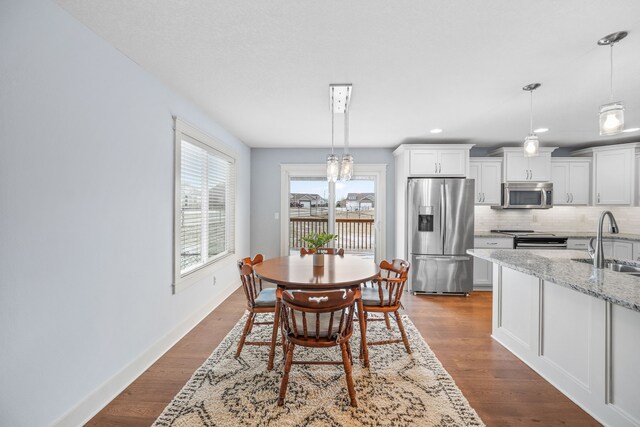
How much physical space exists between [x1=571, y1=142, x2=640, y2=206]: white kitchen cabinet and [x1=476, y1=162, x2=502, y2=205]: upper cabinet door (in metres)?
1.54

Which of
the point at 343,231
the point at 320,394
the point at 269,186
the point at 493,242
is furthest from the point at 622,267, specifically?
the point at 269,186

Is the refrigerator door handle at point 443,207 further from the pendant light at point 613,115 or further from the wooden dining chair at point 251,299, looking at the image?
the wooden dining chair at point 251,299

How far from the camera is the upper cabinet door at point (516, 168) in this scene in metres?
4.83

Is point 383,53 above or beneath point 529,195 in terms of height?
above

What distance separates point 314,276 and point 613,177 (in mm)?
5360

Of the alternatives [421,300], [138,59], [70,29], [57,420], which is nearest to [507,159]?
[421,300]

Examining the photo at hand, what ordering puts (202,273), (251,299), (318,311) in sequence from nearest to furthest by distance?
1. (318,311)
2. (251,299)
3. (202,273)

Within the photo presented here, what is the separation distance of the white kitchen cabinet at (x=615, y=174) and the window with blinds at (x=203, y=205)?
590cm

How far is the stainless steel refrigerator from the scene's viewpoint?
447 centimetres

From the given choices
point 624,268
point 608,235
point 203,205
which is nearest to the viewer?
point 624,268

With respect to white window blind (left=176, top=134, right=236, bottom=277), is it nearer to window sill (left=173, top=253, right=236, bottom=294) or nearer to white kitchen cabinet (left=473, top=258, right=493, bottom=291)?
window sill (left=173, top=253, right=236, bottom=294)

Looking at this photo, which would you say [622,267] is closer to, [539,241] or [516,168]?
[539,241]

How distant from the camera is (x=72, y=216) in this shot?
174cm

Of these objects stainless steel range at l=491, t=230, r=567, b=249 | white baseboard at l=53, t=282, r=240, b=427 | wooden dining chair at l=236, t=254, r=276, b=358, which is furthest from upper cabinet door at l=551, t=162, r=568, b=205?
white baseboard at l=53, t=282, r=240, b=427
